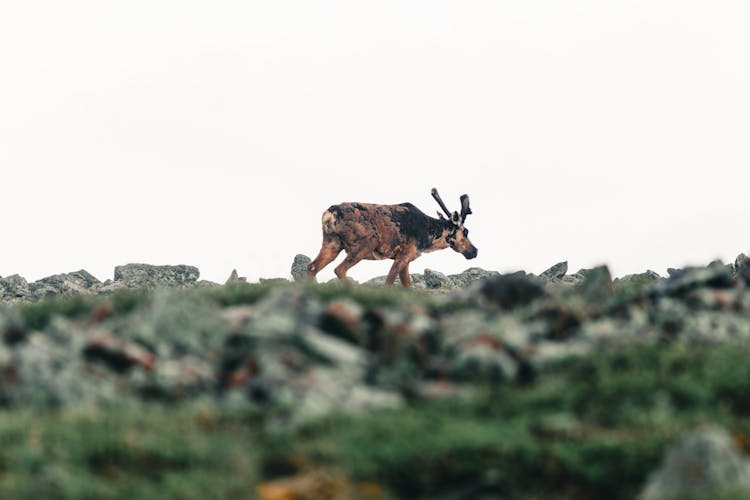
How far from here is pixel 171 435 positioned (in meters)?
9.57

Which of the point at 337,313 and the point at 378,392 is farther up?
the point at 337,313

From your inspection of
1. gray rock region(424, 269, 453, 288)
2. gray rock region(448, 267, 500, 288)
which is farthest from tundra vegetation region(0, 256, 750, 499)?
gray rock region(448, 267, 500, 288)

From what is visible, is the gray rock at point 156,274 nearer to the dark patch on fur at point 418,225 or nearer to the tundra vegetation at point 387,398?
the dark patch on fur at point 418,225

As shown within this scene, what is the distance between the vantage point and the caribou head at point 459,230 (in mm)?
37219

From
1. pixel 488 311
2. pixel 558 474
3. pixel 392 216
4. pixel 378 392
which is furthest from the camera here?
pixel 392 216

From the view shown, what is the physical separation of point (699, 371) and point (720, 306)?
3.02 meters

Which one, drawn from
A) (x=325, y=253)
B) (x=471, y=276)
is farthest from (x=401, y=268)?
(x=471, y=276)

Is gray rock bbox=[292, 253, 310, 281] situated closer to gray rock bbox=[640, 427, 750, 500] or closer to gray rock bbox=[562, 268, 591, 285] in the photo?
gray rock bbox=[562, 268, 591, 285]

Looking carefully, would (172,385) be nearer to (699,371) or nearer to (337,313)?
(337,313)

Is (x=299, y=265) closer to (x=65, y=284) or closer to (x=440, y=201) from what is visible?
(x=65, y=284)

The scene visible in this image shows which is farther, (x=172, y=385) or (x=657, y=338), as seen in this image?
(x=657, y=338)

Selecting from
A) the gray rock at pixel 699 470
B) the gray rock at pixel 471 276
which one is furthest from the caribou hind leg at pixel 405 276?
the gray rock at pixel 699 470

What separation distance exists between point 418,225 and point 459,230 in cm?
345

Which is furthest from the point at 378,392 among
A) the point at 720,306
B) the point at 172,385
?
the point at 720,306
